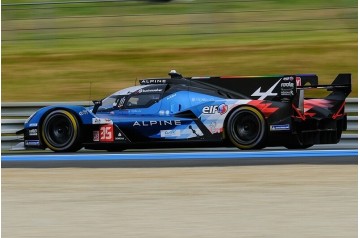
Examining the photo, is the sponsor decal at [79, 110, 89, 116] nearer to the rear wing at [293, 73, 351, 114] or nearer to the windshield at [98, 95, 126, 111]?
the windshield at [98, 95, 126, 111]

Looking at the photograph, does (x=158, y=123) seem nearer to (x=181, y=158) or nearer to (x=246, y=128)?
(x=181, y=158)

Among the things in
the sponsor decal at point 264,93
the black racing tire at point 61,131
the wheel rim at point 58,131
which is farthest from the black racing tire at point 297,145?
the wheel rim at point 58,131

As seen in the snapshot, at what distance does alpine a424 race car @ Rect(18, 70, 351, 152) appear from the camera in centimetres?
1305

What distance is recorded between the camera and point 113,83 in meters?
18.6

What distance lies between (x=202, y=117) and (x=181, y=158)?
2.53 ft

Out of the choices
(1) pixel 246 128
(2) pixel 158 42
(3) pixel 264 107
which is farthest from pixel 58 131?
(2) pixel 158 42

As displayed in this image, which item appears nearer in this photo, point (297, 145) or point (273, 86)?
point (273, 86)

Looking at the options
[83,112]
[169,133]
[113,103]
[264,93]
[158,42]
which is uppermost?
[158,42]

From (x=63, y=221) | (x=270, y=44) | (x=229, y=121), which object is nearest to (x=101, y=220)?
(x=63, y=221)

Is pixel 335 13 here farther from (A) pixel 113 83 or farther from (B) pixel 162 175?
(B) pixel 162 175

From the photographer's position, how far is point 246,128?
13.1 meters

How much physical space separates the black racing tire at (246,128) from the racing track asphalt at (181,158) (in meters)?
0.15

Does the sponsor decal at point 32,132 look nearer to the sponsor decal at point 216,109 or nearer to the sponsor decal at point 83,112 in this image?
the sponsor decal at point 83,112

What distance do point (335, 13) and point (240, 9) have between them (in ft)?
6.70
